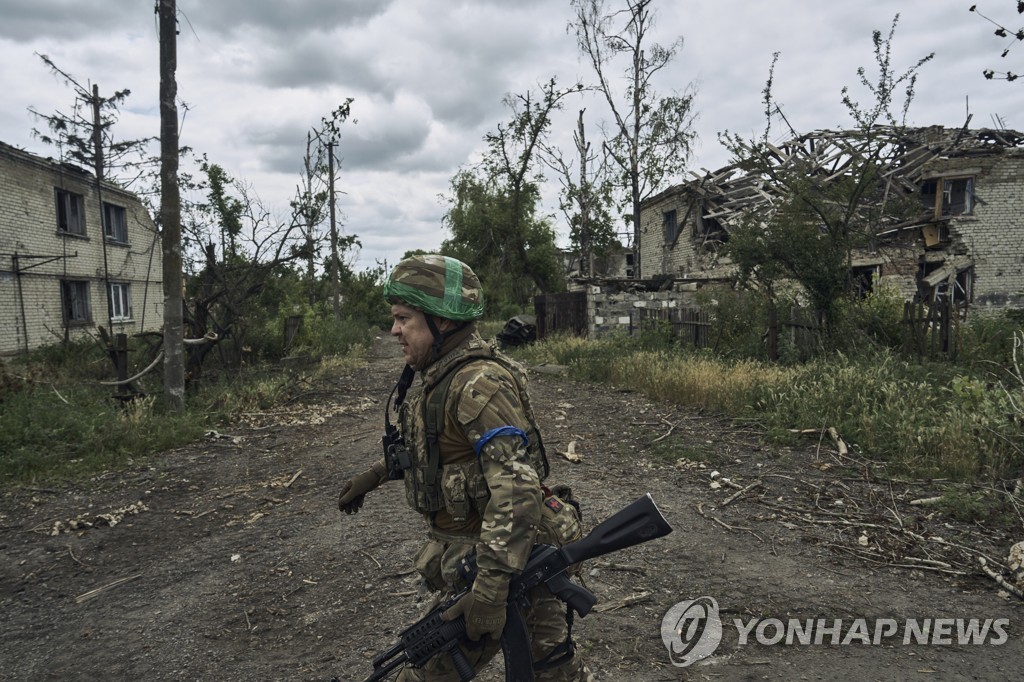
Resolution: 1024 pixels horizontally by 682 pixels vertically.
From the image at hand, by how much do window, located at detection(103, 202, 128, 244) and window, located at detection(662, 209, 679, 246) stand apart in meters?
18.4

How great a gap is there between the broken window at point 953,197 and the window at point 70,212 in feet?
76.4

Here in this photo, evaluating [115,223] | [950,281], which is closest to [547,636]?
[950,281]

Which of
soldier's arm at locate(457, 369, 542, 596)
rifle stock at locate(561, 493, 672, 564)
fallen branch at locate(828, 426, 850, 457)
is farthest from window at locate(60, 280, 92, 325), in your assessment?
rifle stock at locate(561, 493, 672, 564)

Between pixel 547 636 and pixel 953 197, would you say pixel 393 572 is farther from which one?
pixel 953 197

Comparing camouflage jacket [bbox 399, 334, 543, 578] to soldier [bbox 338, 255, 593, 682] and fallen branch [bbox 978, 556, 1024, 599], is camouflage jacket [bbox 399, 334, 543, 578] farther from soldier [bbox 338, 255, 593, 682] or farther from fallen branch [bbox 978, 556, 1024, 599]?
fallen branch [bbox 978, 556, 1024, 599]

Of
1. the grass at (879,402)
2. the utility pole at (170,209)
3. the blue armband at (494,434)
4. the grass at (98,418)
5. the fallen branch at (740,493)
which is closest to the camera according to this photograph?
the blue armband at (494,434)

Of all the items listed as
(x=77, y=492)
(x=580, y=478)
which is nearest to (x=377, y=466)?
(x=580, y=478)

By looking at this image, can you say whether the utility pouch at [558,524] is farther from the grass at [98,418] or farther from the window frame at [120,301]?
the window frame at [120,301]

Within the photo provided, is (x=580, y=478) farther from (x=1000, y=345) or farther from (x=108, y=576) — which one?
(x=1000, y=345)

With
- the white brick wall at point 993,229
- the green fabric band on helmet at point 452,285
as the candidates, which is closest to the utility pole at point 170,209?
the green fabric band on helmet at point 452,285

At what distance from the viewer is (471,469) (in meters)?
1.97

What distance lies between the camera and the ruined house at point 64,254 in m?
14.7

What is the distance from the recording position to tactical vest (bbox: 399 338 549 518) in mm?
1967

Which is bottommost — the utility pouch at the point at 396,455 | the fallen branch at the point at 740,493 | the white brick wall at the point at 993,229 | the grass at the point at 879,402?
the fallen branch at the point at 740,493
